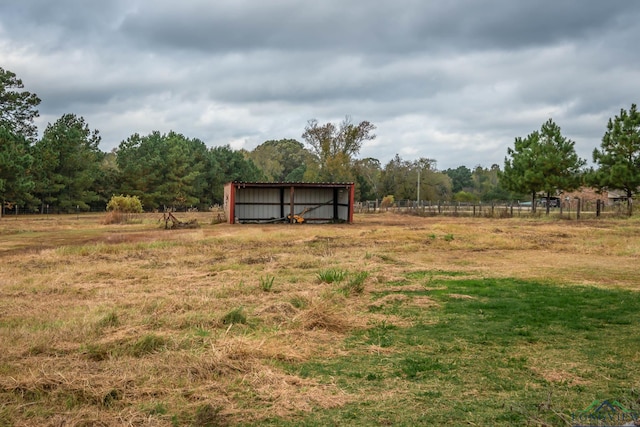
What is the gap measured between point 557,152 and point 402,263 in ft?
119

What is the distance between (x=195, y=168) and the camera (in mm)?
64250

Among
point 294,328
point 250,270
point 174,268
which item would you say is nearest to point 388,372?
point 294,328

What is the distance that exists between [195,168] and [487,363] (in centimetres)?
6092

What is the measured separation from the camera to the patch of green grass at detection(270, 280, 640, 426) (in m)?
4.61

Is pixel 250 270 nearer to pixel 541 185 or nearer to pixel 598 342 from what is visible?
pixel 598 342

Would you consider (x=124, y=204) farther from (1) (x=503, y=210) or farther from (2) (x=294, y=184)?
(1) (x=503, y=210)

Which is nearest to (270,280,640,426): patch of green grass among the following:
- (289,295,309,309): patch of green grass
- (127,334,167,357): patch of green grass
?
(289,295,309,309): patch of green grass

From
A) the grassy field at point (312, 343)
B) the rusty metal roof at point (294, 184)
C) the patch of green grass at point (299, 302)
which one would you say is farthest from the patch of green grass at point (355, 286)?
the rusty metal roof at point (294, 184)

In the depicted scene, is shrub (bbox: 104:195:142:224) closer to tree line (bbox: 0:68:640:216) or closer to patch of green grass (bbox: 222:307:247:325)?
tree line (bbox: 0:68:640:216)

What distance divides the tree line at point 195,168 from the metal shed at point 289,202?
15.0 metres

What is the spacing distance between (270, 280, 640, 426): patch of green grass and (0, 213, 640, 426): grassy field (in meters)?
0.03

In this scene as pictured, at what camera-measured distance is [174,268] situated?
13.3 m

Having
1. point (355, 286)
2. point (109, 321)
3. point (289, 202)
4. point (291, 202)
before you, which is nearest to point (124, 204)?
point (289, 202)

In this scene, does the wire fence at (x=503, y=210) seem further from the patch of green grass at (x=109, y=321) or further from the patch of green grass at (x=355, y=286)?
the patch of green grass at (x=109, y=321)
